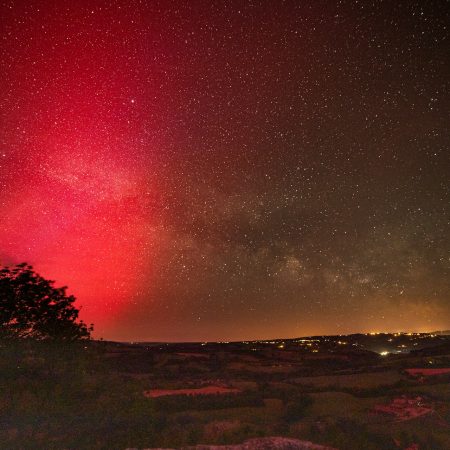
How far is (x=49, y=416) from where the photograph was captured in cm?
1769

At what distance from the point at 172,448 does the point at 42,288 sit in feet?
32.7

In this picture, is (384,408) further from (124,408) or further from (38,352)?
(38,352)

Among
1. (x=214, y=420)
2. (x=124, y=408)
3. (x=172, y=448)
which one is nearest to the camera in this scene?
(x=172, y=448)

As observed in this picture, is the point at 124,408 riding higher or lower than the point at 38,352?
lower

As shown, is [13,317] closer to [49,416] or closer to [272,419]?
[49,416]

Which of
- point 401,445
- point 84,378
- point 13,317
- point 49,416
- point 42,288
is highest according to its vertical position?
point 42,288

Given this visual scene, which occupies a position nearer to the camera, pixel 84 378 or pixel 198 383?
pixel 84 378

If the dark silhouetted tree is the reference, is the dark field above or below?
below

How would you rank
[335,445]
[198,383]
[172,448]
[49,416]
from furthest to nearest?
[198,383] → [49,416] → [335,445] → [172,448]

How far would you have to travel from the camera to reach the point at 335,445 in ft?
52.3

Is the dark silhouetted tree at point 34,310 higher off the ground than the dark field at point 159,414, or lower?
higher

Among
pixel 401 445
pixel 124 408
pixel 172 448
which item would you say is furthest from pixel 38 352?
pixel 401 445

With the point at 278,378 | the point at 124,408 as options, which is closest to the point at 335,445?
the point at 124,408

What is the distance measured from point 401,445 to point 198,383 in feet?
66.2
